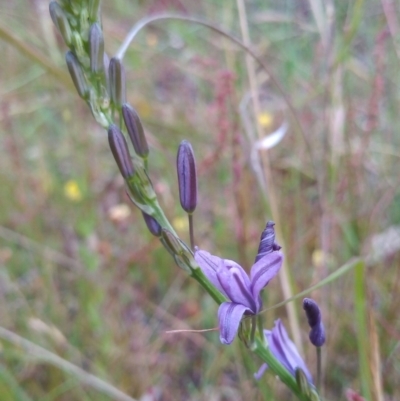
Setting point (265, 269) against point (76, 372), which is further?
point (76, 372)

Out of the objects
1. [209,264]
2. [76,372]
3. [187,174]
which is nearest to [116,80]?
[187,174]

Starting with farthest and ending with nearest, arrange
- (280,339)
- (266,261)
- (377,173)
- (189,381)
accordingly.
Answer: (377,173), (189,381), (280,339), (266,261)

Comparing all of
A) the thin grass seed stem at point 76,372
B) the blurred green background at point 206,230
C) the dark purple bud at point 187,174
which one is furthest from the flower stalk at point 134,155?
the thin grass seed stem at point 76,372

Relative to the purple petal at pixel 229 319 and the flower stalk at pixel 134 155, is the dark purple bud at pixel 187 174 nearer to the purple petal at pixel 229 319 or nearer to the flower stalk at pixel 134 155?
→ the flower stalk at pixel 134 155

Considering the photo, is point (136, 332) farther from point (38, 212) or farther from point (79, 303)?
point (38, 212)

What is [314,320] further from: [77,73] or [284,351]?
[77,73]

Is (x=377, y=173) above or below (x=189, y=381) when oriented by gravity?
above

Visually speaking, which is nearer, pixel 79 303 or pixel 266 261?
pixel 266 261

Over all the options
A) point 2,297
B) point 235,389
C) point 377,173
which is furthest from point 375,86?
point 2,297
